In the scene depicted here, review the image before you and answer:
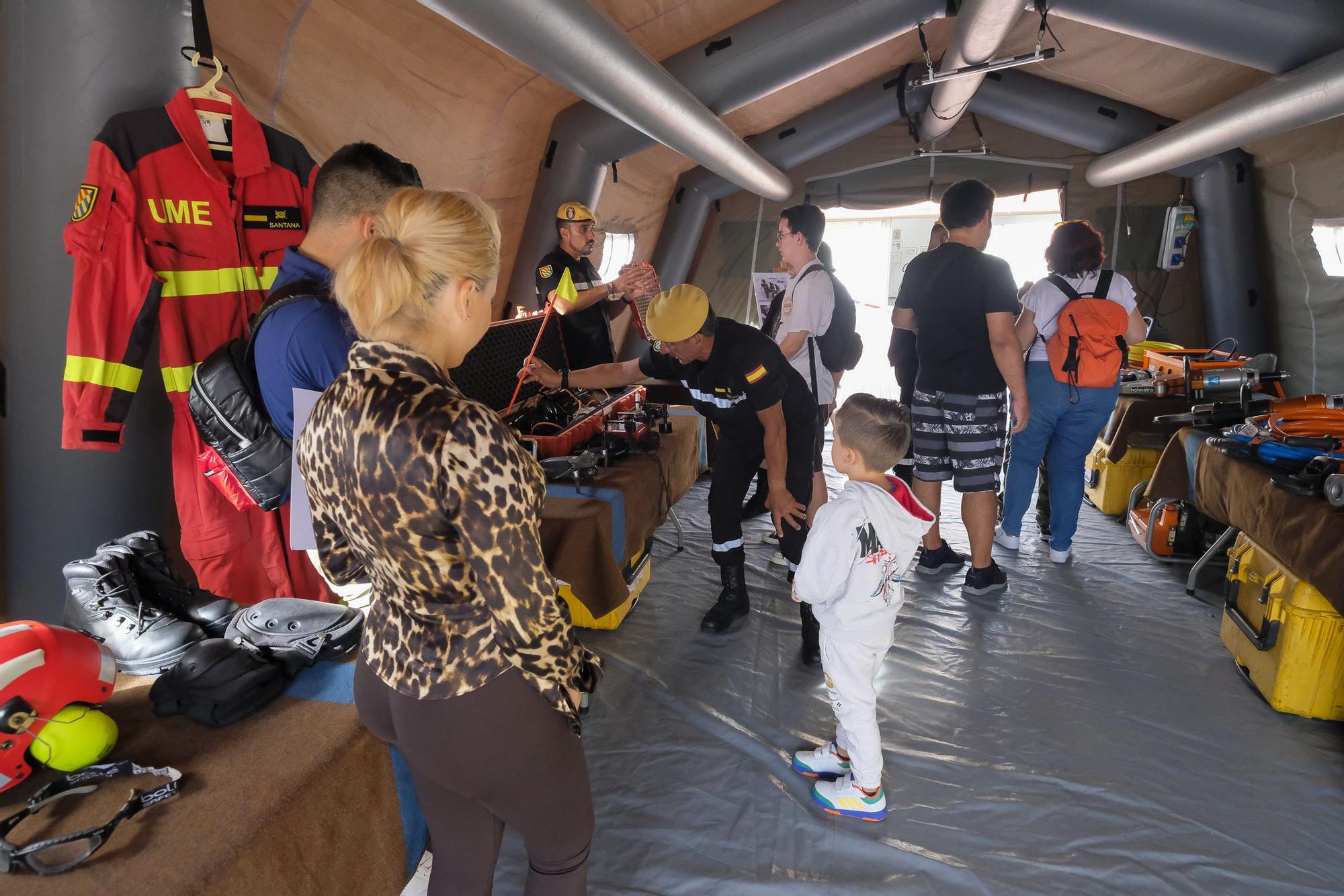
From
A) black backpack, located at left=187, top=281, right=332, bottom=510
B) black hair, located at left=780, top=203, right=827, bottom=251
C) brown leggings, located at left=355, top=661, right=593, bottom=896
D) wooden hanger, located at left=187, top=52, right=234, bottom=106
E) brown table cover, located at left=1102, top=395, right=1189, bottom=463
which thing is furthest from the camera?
brown table cover, located at left=1102, top=395, right=1189, bottom=463

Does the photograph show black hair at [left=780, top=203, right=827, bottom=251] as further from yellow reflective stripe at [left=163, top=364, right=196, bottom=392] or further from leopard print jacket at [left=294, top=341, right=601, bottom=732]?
leopard print jacket at [left=294, top=341, right=601, bottom=732]

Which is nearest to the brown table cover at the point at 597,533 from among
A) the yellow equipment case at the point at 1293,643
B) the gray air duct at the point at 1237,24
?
the yellow equipment case at the point at 1293,643

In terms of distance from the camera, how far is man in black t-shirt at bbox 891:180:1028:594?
280cm

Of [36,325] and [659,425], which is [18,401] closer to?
[36,325]

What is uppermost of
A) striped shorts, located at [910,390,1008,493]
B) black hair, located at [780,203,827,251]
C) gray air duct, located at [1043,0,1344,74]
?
gray air duct, located at [1043,0,1344,74]

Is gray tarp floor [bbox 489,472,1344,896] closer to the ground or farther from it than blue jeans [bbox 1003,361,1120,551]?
closer to the ground

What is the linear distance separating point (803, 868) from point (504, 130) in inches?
142

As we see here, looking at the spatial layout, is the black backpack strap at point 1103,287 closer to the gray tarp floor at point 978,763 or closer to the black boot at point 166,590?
the gray tarp floor at point 978,763

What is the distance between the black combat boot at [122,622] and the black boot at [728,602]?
6.28ft

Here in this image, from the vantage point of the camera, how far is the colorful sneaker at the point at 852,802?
74.7 inches

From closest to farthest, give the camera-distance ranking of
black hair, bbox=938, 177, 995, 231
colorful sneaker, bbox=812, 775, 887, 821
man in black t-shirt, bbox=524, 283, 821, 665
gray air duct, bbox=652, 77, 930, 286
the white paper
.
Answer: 1. the white paper
2. colorful sneaker, bbox=812, 775, 887, 821
3. man in black t-shirt, bbox=524, 283, 821, 665
4. black hair, bbox=938, 177, 995, 231
5. gray air duct, bbox=652, 77, 930, 286

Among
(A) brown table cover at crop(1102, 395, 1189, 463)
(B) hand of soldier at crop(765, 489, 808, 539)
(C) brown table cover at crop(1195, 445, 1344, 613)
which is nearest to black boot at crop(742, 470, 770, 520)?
(B) hand of soldier at crop(765, 489, 808, 539)

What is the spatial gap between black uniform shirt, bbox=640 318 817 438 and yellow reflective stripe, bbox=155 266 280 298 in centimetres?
125

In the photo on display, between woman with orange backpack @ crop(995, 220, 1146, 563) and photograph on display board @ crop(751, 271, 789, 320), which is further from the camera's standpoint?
photograph on display board @ crop(751, 271, 789, 320)
